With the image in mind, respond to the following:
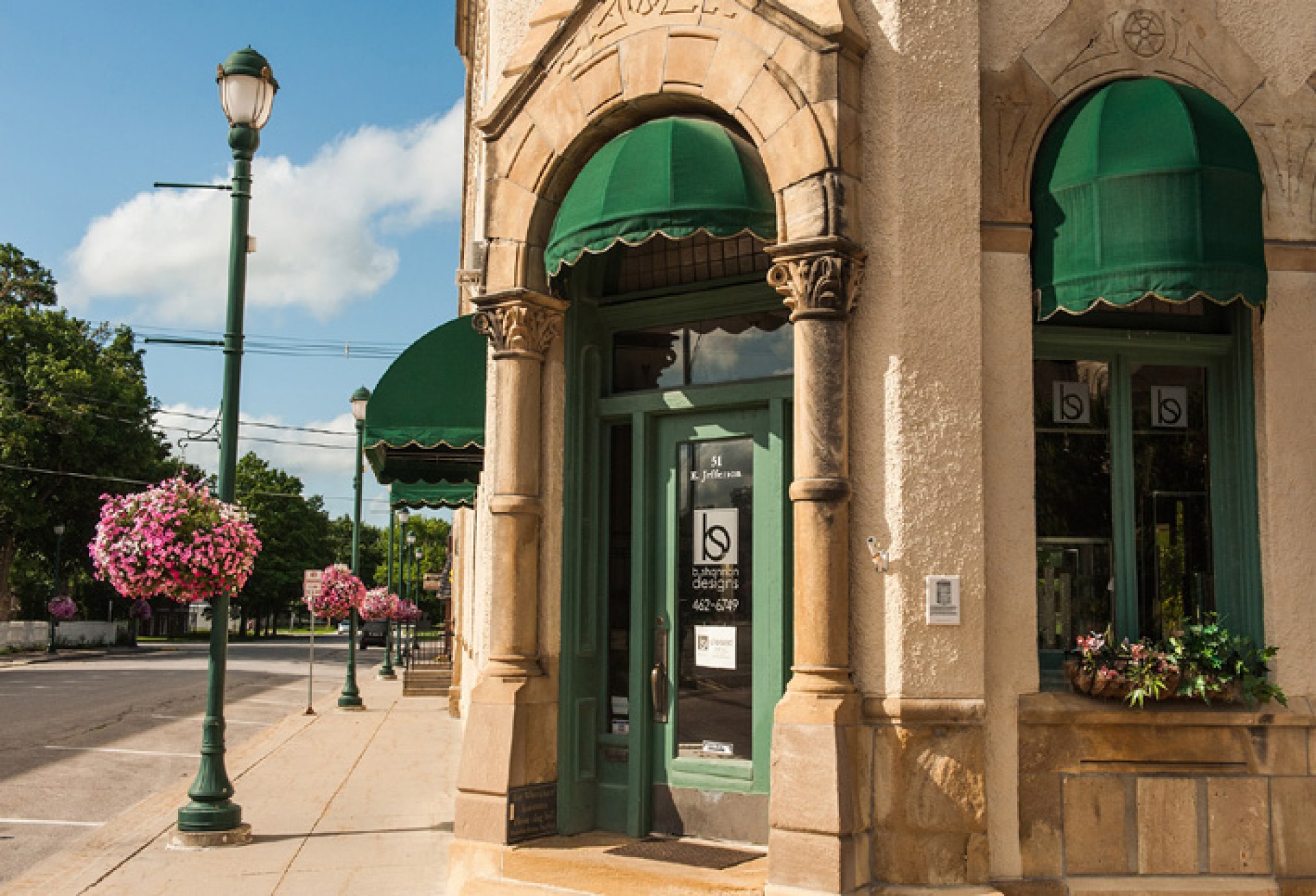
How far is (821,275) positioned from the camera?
7.02 m

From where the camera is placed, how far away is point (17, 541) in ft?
170

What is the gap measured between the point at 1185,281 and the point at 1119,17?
1.88m

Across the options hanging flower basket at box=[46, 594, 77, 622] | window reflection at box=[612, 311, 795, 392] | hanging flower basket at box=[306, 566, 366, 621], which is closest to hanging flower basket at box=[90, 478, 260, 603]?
window reflection at box=[612, 311, 795, 392]

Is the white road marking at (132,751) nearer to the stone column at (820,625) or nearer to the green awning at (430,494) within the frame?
the green awning at (430,494)

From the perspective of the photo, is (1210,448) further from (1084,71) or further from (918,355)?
(1084,71)

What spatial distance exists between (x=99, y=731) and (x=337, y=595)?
27.9ft

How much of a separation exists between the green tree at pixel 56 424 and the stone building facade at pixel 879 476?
45995 millimetres

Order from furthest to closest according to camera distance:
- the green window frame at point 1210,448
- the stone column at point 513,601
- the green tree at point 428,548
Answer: the green tree at point 428,548
the stone column at point 513,601
the green window frame at point 1210,448

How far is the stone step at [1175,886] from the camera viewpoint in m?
6.70

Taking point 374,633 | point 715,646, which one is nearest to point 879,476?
point 715,646

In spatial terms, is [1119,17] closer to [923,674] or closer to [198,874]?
[923,674]

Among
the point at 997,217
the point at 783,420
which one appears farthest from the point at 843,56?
the point at 783,420

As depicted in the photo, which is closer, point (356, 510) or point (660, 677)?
point (660, 677)

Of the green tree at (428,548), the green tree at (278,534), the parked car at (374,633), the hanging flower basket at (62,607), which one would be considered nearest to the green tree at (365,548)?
the green tree at (428,548)
